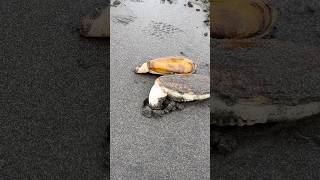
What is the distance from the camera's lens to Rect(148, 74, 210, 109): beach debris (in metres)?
1.79

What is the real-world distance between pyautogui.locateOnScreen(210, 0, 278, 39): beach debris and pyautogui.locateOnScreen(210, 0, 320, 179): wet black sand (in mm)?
407

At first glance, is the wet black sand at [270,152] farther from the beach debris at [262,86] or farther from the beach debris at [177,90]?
the beach debris at [177,90]

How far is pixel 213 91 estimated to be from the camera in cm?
185

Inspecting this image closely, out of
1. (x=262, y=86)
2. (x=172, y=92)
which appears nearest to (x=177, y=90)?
(x=172, y=92)

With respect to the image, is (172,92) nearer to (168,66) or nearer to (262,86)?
(168,66)

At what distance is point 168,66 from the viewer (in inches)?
73.8

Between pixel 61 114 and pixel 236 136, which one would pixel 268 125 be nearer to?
pixel 236 136

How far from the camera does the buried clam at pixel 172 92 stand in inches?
70.4

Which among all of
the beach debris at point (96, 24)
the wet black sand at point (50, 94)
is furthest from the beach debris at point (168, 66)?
the beach debris at point (96, 24)

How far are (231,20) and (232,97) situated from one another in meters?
0.51

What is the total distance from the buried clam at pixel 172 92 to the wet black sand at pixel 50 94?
0.23 metres

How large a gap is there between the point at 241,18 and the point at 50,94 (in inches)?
35.1

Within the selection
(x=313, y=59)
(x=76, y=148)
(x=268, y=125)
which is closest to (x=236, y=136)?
(x=268, y=125)

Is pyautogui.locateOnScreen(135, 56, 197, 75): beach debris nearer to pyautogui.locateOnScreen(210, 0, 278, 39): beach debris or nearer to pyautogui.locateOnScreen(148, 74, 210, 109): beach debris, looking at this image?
pyautogui.locateOnScreen(148, 74, 210, 109): beach debris
